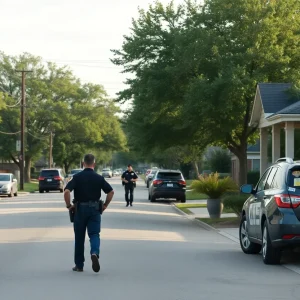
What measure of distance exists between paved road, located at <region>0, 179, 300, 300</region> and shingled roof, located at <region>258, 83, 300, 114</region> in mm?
7434

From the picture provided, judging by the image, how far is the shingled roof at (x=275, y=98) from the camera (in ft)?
92.8

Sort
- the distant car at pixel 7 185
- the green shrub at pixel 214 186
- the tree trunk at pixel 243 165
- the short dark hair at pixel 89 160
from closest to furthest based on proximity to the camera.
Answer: the short dark hair at pixel 89 160 → the green shrub at pixel 214 186 → the tree trunk at pixel 243 165 → the distant car at pixel 7 185

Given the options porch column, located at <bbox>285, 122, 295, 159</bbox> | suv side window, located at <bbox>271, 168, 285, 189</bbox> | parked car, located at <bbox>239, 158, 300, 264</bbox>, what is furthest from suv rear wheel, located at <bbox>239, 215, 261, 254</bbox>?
porch column, located at <bbox>285, 122, 295, 159</bbox>

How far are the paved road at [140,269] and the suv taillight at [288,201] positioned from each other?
1.06 meters

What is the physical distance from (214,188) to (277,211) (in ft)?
44.4

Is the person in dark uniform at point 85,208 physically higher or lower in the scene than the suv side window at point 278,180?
lower

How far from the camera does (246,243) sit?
16250mm

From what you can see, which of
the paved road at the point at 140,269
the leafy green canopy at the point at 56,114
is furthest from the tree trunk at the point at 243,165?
the leafy green canopy at the point at 56,114

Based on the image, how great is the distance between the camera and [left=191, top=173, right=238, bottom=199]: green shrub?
27.1m

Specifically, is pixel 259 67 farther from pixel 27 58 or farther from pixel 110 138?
pixel 110 138

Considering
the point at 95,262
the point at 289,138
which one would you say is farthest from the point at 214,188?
the point at 95,262

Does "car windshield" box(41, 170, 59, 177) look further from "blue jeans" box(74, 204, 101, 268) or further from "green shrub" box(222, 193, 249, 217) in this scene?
"blue jeans" box(74, 204, 101, 268)

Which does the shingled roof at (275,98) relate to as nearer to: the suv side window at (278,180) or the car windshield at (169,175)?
the car windshield at (169,175)

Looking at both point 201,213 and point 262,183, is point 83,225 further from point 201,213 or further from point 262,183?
point 201,213
